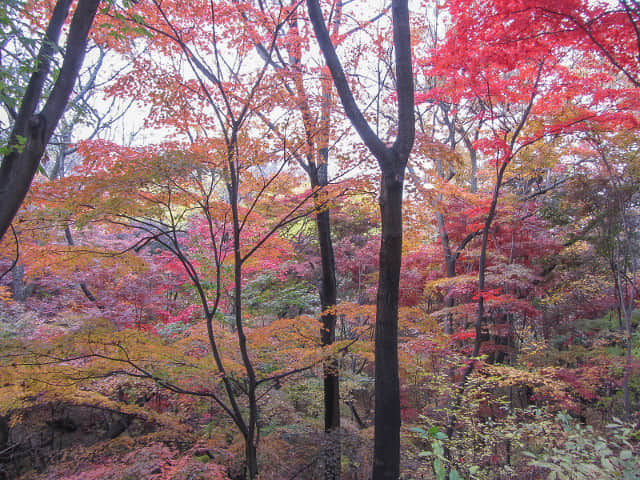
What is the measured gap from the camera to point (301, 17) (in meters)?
4.96

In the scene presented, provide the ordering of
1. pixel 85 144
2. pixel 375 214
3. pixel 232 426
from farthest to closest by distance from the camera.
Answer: pixel 375 214 < pixel 232 426 < pixel 85 144

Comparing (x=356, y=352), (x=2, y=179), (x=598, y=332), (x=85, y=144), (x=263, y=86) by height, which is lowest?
(x=598, y=332)

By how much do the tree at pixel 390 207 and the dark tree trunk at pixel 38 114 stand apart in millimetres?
1905

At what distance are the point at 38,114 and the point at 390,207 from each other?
8.96 ft

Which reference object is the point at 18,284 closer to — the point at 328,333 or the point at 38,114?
the point at 328,333

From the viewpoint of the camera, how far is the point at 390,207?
120 inches

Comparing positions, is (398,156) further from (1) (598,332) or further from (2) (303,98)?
(1) (598,332)

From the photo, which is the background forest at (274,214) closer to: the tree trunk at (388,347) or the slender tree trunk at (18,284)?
the tree trunk at (388,347)

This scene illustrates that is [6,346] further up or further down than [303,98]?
further down

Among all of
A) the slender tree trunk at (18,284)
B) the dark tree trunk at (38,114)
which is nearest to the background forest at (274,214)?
the dark tree trunk at (38,114)

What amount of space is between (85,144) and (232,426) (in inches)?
166

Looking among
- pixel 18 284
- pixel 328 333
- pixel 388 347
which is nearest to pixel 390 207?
pixel 388 347

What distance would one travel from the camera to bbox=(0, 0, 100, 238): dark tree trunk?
86.9 inches

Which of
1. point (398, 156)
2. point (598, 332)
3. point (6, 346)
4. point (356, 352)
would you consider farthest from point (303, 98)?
point (598, 332)
